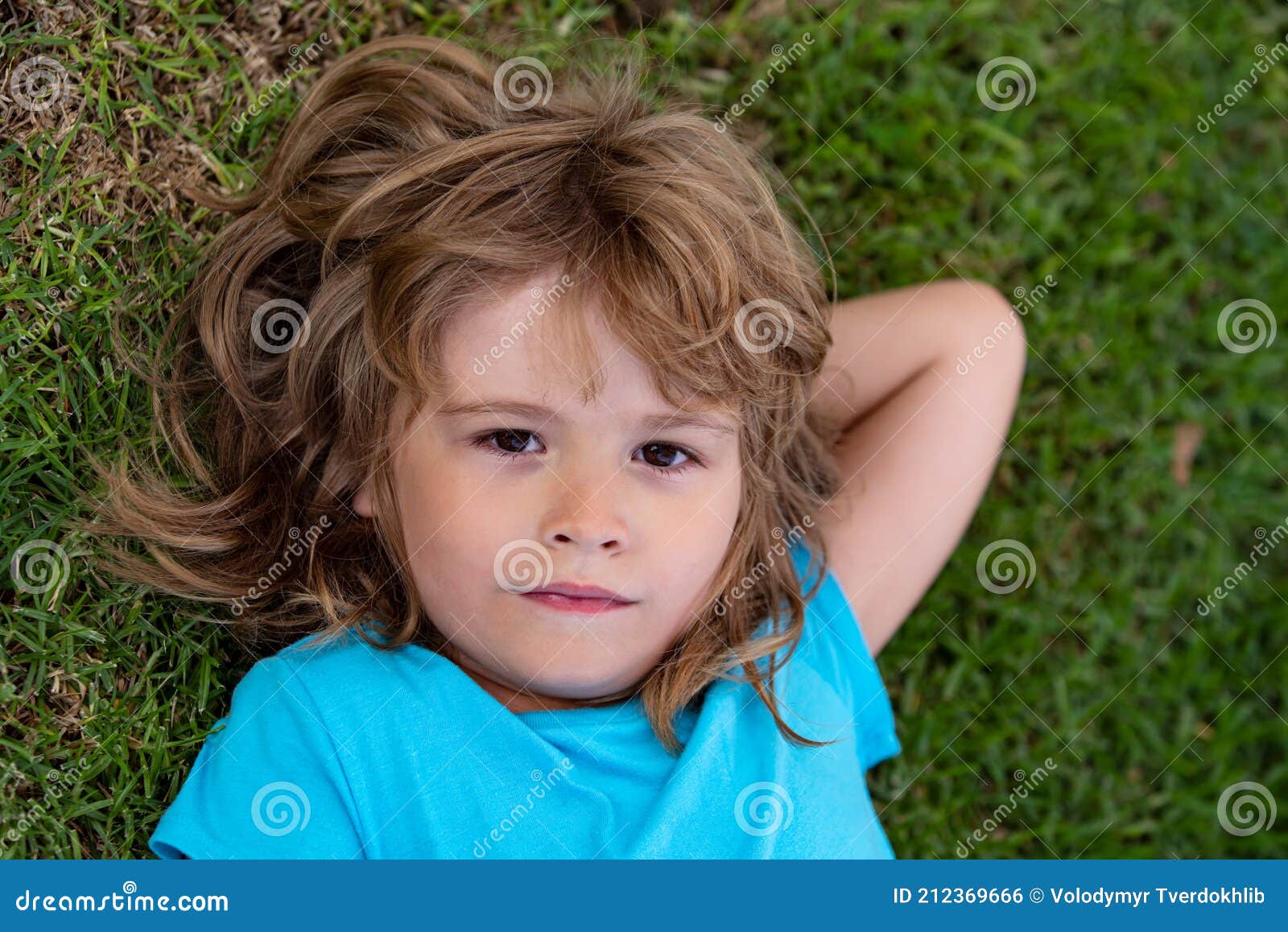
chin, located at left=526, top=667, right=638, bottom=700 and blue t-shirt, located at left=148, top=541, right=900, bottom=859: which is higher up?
chin, located at left=526, top=667, right=638, bottom=700

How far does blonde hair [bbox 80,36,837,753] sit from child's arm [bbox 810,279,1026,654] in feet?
0.65

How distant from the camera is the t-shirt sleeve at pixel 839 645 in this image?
6.86 feet

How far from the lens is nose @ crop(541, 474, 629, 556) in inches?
62.1

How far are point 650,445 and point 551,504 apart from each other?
0.18 metres

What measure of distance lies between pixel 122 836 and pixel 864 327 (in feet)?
5.10

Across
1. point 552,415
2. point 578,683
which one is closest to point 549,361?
point 552,415

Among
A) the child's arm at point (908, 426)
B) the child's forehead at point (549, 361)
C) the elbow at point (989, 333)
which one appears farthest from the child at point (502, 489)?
the elbow at point (989, 333)

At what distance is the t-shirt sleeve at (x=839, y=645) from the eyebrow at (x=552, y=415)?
1.59 ft

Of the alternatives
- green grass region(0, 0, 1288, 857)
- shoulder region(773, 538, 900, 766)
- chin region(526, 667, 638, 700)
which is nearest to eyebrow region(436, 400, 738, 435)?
chin region(526, 667, 638, 700)

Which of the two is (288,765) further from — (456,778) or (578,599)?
(578,599)

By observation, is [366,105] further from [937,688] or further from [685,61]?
[937,688]

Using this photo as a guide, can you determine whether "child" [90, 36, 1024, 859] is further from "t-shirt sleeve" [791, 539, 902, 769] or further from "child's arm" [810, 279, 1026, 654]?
"child's arm" [810, 279, 1026, 654]

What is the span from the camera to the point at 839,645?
2.11 metres

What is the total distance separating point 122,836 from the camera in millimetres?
1835
